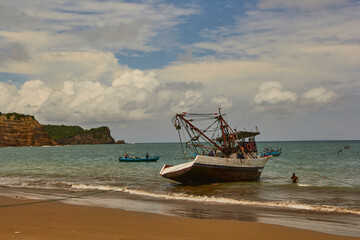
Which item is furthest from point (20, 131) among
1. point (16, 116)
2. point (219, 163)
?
point (219, 163)

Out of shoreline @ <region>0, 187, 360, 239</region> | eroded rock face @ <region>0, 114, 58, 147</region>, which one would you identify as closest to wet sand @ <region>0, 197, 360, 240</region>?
shoreline @ <region>0, 187, 360, 239</region>

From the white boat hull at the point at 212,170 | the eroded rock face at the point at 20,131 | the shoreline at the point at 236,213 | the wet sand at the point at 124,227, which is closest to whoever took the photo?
the wet sand at the point at 124,227

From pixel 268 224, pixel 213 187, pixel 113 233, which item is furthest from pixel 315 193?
A: pixel 113 233

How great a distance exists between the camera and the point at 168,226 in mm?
11430

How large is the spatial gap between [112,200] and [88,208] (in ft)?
11.4

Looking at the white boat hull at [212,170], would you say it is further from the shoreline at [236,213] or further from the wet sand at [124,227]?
the wet sand at [124,227]

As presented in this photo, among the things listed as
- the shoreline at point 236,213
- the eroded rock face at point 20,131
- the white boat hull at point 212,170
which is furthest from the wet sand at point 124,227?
the eroded rock face at point 20,131

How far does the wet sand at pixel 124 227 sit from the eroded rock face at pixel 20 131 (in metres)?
192

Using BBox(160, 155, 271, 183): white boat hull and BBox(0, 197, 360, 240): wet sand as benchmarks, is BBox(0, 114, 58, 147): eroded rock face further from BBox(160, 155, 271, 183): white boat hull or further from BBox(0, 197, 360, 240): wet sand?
BBox(0, 197, 360, 240): wet sand

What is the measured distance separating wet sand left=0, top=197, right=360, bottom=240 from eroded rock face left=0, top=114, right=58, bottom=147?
192m

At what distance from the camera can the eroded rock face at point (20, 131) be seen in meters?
182

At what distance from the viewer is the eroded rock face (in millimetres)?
182075

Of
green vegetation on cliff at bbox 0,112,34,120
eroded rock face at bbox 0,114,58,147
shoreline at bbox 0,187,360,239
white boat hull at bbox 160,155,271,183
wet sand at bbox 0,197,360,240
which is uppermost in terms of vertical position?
green vegetation on cliff at bbox 0,112,34,120

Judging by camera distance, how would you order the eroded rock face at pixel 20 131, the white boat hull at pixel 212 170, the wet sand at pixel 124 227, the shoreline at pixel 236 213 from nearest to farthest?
1. the wet sand at pixel 124 227
2. the shoreline at pixel 236 213
3. the white boat hull at pixel 212 170
4. the eroded rock face at pixel 20 131
